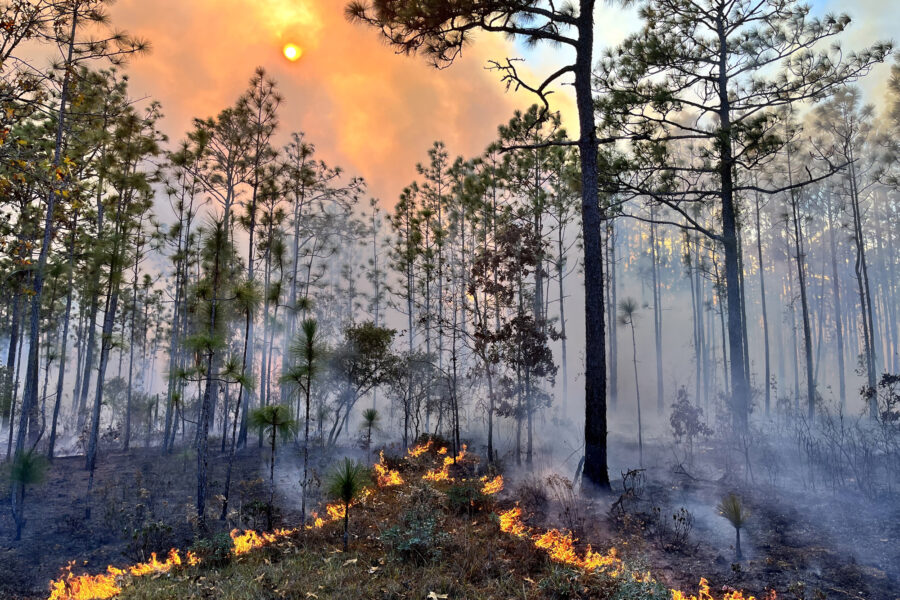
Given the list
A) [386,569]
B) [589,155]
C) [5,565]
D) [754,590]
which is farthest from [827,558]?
[5,565]

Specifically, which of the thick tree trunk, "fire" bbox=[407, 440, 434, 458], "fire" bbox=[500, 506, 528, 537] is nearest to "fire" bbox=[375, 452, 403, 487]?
"fire" bbox=[407, 440, 434, 458]

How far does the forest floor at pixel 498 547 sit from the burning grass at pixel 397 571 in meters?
0.02

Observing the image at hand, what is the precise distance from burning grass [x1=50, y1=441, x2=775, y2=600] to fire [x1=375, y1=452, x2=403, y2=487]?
10.1ft

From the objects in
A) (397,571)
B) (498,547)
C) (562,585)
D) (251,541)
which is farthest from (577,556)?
(251,541)

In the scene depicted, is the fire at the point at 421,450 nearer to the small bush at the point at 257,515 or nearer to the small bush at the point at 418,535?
the small bush at the point at 257,515

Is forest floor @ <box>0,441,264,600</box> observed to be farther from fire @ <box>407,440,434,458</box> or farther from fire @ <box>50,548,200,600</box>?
fire @ <box>407,440,434,458</box>

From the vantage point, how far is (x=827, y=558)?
5055 mm

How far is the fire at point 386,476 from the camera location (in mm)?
9699

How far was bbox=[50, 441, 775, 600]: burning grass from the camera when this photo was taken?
417 centimetres

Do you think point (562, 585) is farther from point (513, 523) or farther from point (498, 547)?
point (513, 523)

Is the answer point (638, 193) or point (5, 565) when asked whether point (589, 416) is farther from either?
point (5, 565)

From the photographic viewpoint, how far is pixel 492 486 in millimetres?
8523

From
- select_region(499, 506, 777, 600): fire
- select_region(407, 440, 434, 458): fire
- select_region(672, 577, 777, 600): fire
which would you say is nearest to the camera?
select_region(672, 577, 777, 600): fire

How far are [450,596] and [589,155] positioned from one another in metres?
7.46
